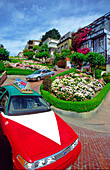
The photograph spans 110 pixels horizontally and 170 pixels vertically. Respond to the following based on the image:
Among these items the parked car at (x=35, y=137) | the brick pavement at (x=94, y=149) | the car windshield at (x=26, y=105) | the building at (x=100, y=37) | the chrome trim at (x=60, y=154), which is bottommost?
the brick pavement at (x=94, y=149)

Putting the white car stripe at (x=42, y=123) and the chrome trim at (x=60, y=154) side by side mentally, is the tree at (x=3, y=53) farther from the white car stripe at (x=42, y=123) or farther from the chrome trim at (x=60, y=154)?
the chrome trim at (x=60, y=154)

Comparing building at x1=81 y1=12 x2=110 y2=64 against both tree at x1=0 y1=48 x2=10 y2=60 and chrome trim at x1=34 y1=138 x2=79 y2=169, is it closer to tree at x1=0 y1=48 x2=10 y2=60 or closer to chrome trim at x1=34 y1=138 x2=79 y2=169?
tree at x1=0 y1=48 x2=10 y2=60

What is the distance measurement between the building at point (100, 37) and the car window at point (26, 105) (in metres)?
25.4

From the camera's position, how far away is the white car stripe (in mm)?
2725

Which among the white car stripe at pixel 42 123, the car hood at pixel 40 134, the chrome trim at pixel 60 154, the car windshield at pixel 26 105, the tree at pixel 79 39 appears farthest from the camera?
the tree at pixel 79 39

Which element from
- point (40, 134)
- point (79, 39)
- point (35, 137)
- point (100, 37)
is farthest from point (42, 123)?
point (79, 39)

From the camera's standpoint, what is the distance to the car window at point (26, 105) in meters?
3.34

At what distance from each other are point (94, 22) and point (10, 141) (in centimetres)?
3750

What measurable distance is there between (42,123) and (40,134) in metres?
0.39

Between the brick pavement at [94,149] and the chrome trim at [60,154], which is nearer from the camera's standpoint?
the chrome trim at [60,154]

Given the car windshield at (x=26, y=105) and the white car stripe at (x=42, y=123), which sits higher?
the car windshield at (x=26, y=105)

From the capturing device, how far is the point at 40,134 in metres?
2.66

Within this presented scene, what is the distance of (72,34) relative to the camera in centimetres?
3622

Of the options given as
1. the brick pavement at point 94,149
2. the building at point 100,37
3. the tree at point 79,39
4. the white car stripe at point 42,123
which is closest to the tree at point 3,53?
the tree at point 79,39
